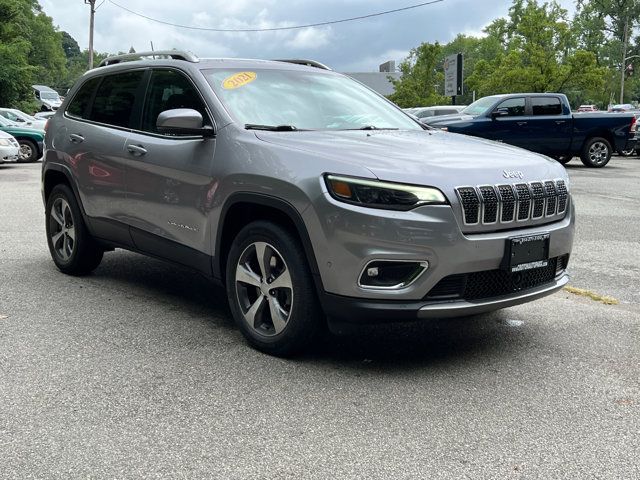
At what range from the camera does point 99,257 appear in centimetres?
641

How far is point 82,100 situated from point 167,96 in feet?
4.87

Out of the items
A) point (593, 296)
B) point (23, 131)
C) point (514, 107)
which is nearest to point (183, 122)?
point (593, 296)

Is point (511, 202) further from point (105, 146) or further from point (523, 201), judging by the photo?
point (105, 146)

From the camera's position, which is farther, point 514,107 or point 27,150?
Answer: point 27,150

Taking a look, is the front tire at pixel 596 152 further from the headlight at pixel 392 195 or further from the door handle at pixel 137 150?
the headlight at pixel 392 195

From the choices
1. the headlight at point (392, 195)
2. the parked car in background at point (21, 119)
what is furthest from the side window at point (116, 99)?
the parked car in background at point (21, 119)

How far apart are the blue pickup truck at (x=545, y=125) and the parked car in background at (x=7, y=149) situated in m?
10.6

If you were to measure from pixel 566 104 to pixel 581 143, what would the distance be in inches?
46.4

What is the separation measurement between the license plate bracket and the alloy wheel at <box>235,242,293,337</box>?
1.20m

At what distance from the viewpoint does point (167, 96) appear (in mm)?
5305

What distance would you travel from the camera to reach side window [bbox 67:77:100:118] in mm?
6312

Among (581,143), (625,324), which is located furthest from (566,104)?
(625,324)

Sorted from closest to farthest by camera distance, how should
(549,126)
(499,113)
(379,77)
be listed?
(499,113) → (549,126) → (379,77)

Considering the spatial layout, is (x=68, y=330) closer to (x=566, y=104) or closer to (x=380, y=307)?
(x=380, y=307)
